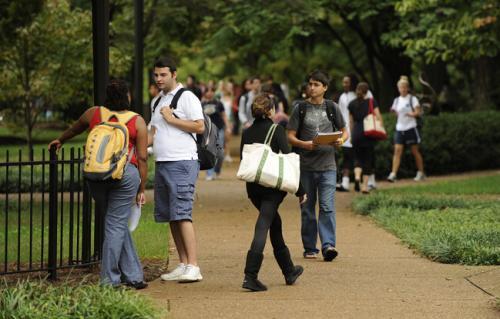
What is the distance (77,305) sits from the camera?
8086 mm

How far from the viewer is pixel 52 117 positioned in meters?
43.0

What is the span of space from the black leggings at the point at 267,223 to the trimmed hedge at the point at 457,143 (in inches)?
511

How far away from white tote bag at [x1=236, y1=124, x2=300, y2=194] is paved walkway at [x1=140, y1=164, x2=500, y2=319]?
869mm

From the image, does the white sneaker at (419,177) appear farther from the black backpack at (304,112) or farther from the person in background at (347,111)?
the black backpack at (304,112)

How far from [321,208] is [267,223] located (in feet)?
7.31

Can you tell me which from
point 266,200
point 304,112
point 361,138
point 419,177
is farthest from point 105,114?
point 419,177

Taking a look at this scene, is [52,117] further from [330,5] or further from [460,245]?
[460,245]

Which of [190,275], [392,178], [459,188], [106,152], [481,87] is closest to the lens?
[106,152]

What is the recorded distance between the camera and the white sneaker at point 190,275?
10.1 metres

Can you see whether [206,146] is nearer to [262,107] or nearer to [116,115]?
[262,107]

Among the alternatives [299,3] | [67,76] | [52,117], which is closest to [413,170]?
[299,3]

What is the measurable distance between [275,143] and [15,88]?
1659cm

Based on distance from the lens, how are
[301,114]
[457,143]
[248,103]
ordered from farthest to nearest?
1. [457,143]
2. [248,103]
3. [301,114]

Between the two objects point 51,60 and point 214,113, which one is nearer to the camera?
point 214,113
